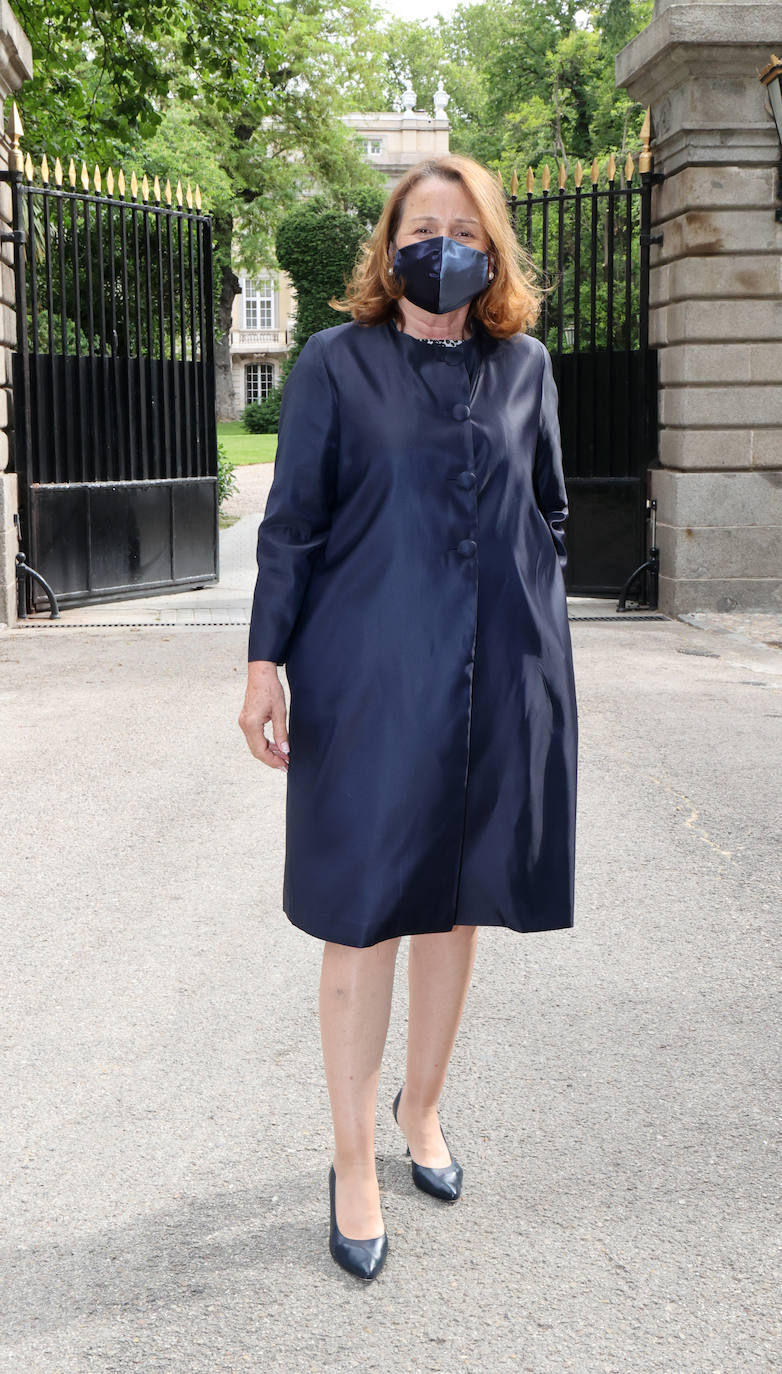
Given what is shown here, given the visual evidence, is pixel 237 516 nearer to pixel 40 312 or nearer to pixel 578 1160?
pixel 40 312

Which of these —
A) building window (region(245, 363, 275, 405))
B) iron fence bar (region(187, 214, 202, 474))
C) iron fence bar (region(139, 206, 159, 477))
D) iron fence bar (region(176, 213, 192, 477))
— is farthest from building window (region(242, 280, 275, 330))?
iron fence bar (region(139, 206, 159, 477))

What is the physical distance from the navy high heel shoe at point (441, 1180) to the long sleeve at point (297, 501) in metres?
1.07

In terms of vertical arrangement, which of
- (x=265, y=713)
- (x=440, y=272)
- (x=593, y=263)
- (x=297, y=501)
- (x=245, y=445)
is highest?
(x=593, y=263)

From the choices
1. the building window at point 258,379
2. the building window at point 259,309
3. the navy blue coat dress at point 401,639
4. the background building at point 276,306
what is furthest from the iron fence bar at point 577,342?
the building window at point 259,309

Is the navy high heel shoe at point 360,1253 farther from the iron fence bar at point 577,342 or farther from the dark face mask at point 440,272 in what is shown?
the iron fence bar at point 577,342

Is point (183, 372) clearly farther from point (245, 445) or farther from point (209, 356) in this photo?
point (245, 445)

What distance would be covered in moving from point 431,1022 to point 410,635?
763mm

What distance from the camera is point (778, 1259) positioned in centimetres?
264

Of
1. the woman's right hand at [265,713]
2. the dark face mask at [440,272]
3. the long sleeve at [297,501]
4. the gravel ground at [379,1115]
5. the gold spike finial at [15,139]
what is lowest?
the gravel ground at [379,1115]

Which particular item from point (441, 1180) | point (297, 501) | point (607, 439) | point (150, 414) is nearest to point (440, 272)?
point (297, 501)

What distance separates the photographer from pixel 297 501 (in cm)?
255

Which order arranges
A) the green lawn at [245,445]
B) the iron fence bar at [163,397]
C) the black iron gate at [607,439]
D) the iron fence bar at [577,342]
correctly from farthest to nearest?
the green lawn at [245,445], the iron fence bar at [163,397], the black iron gate at [607,439], the iron fence bar at [577,342]

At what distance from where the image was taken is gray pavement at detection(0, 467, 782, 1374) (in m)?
2.44

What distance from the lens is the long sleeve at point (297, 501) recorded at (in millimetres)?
2551
